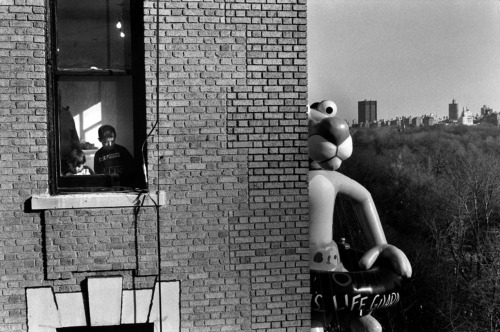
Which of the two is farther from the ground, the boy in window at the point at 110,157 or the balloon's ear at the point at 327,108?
the balloon's ear at the point at 327,108

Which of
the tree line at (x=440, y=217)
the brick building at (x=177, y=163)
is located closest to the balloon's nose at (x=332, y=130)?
the brick building at (x=177, y=163)

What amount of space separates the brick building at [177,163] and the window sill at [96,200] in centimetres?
1

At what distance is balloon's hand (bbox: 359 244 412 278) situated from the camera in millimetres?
9242

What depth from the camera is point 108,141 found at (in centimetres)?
672

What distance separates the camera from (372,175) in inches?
1709

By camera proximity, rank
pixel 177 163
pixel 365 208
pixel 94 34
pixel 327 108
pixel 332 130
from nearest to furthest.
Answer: pixel 177 163
pixel 94 34
pixel 332 130
pixel 365 208
pixel 327 108

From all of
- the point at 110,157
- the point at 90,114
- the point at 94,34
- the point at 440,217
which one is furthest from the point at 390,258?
the point at 440,217

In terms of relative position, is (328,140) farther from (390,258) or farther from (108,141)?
(108,141)

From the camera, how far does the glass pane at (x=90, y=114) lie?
657 cm

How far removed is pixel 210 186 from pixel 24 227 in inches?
75.0

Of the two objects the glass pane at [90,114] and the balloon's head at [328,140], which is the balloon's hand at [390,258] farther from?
the glass pane at [90,114]

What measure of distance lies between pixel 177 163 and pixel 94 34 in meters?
1.66

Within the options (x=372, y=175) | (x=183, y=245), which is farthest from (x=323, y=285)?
(x=372, y=175)

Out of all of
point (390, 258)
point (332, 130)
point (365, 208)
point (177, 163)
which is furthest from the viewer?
point (365, 208)
